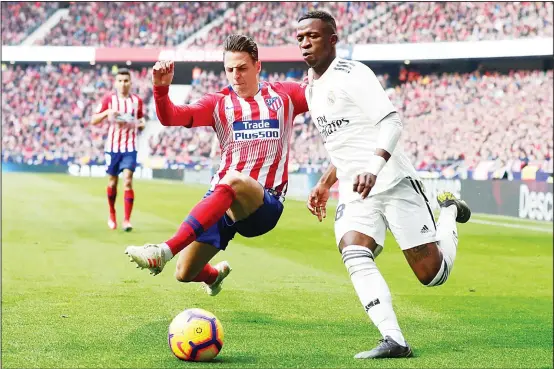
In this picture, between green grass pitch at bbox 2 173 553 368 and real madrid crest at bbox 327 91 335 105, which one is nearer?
green grass pitch at bbox 2 173 553 368

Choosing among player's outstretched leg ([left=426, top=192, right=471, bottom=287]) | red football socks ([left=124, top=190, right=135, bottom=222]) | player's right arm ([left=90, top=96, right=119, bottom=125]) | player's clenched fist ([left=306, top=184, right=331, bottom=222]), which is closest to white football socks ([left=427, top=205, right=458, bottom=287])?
player's outstretched leg ([left=426, top=192, right=471, bottom=287])

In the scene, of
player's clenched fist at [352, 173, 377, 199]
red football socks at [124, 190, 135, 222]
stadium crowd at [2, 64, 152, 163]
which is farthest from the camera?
stadium crowd at [2, 64, 152, 163]

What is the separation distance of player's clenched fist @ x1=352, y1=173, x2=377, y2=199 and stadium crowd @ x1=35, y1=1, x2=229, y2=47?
149 ft

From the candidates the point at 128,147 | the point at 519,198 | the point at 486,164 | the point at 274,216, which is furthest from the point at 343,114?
the point at 486,164

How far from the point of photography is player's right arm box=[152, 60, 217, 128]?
20.2ft

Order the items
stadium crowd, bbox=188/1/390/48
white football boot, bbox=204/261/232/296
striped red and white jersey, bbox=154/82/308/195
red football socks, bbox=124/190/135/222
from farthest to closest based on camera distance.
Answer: stadium crowd, bbox=188/1/390/48 → red football socks, bbox=124/190/135/222 → white football boot, bbox=204/261/232/296 → striped red and white jersey, bbox=154/82/308/195

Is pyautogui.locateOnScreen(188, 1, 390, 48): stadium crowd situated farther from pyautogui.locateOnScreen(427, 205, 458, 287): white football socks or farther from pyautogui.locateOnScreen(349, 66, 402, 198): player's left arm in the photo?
pyautogui.locateOnScreen(349, 66, 402, 198): player's left arm

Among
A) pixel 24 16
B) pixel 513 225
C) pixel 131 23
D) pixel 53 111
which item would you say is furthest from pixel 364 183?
pixel 24 16

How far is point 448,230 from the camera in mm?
6719

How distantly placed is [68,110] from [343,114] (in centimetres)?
4614

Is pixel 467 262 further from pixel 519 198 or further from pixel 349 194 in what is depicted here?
pixel 519 198

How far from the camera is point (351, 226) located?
596cm

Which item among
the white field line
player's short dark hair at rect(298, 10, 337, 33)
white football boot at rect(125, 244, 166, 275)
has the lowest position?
the white field line

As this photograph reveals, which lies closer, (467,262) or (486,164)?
(467,262)
